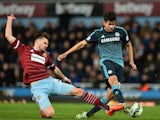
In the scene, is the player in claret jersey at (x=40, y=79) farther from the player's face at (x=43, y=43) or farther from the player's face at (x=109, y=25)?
the player's face at (x=109, y=25)

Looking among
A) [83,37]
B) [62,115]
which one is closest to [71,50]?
[62,115]

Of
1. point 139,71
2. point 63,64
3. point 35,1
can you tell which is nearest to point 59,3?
point 35,1

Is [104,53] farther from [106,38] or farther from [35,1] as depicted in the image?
[35,1]

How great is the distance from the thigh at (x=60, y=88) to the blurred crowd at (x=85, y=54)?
10.1 m

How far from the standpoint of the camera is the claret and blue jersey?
12633 millimetres

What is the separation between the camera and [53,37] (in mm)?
24438

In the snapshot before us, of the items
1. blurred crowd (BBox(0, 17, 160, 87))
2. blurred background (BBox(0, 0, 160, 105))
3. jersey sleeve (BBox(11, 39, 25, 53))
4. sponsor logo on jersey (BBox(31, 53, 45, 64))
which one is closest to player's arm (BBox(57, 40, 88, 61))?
sponsor logo on jersey (BBox(31, 53, 45, 64))

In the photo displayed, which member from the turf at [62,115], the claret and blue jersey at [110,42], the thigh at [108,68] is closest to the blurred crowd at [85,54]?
the turf at [62,115]

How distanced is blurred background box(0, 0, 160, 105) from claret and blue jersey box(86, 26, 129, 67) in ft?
27.5

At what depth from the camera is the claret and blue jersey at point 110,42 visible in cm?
1263

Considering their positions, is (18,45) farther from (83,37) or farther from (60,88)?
(83,37)

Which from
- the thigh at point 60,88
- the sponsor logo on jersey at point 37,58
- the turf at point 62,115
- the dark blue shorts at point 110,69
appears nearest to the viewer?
the thigh at point 60,88

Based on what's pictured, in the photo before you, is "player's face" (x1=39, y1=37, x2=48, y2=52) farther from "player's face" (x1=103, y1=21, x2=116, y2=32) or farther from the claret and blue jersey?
"player's face" (x1=103, y1=21, x2=116, y2=32)

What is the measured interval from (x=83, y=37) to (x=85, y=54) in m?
1.09
